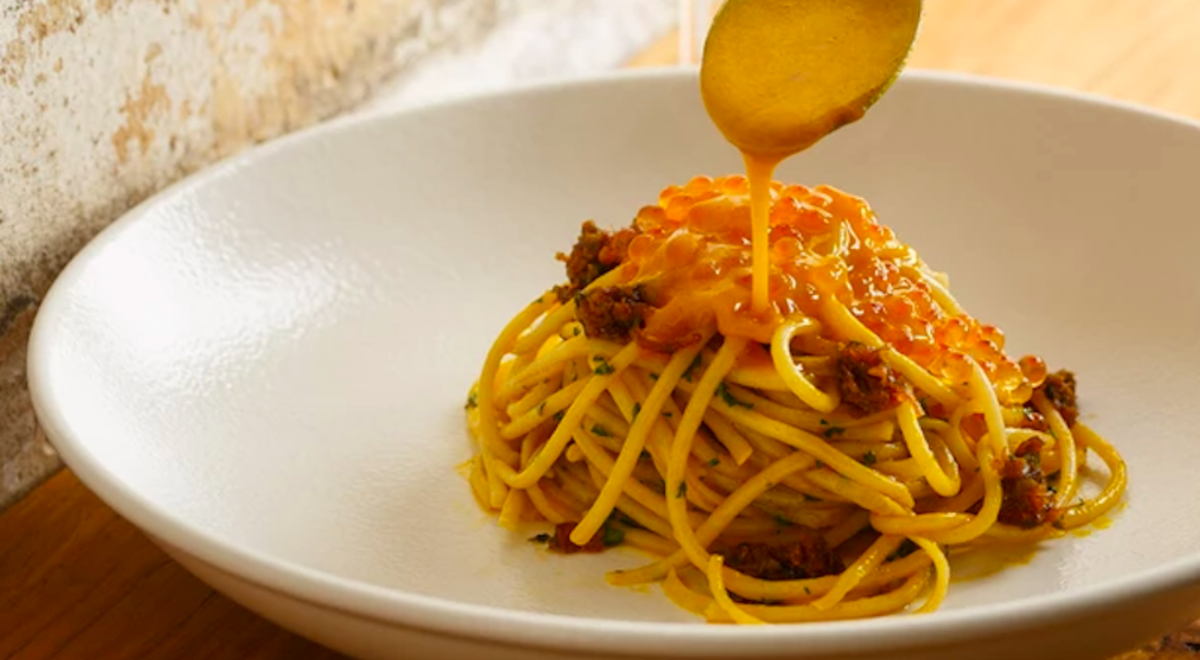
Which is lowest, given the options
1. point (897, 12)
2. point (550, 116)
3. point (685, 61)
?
point (685, 61)

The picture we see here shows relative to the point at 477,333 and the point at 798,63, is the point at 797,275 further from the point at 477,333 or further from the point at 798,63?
the point at 477,333

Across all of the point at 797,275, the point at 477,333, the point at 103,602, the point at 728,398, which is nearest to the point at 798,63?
the point at 797,275

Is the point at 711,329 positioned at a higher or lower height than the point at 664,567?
higher

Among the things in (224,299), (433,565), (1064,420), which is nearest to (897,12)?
(1064,420)

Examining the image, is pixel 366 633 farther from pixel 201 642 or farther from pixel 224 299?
pixel 224 299

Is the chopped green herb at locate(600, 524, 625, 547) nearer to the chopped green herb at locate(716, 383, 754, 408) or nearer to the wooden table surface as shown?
the chopped green herb at locate(716, 383, 754, 408)

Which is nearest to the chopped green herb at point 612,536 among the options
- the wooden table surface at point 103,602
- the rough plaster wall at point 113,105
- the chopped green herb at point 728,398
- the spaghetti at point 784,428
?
the spaghetti at point 784,428

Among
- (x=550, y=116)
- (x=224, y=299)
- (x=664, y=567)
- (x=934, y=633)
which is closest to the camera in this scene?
(x=934, y=633)
